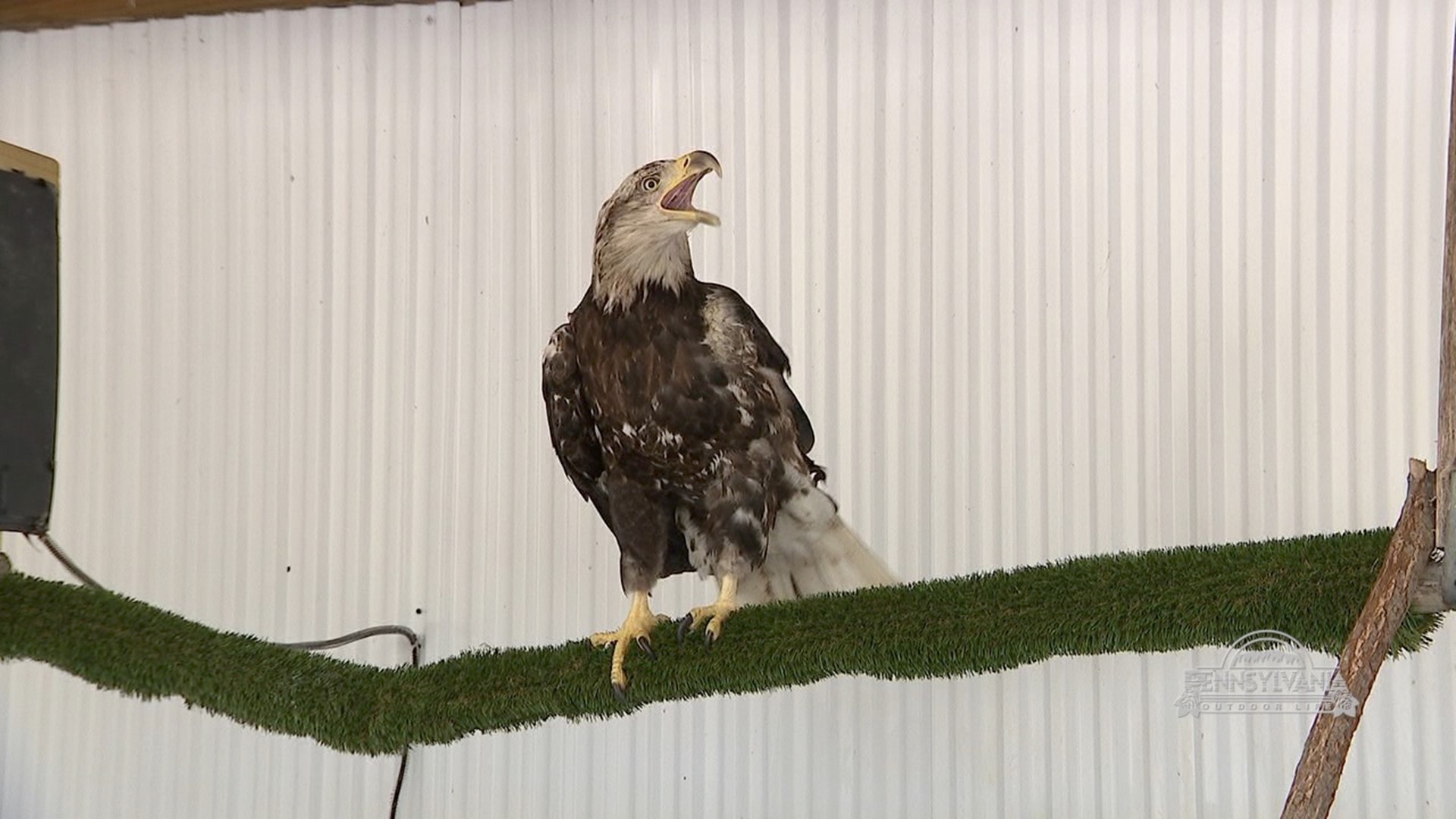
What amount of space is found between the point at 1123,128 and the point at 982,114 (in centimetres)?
35

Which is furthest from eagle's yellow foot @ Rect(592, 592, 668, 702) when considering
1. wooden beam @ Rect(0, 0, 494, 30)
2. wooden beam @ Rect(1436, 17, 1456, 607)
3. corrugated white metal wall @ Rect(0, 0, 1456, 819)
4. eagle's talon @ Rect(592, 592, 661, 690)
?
wooden beam @ Rect(0, 0, 494, 30)

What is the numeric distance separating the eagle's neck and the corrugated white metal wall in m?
0.93

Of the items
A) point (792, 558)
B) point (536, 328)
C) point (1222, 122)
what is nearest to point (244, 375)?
point (536, 328)

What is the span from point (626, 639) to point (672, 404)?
44 cm

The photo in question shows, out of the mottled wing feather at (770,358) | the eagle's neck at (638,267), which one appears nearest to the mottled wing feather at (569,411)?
the eagle's neck at (638,267)

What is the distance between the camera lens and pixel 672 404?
2.34 meters

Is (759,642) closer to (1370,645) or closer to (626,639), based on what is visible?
(626,639)

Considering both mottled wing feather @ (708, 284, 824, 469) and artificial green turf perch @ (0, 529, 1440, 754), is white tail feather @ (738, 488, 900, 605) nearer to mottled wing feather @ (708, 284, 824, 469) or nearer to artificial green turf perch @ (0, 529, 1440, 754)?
mottled wing feather @ (708, 284, 824, 469)

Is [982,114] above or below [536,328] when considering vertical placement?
above

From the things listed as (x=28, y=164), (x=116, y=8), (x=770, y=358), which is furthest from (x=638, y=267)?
(x=116, y=8)

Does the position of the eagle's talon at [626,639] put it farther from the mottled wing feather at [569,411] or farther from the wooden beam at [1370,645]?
the wooden beam at [1370,645]

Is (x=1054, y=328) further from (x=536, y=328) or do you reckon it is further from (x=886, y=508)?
(x=536, y=328)

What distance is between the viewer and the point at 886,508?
315cm

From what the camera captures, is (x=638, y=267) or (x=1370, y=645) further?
(x=638, y=267)
